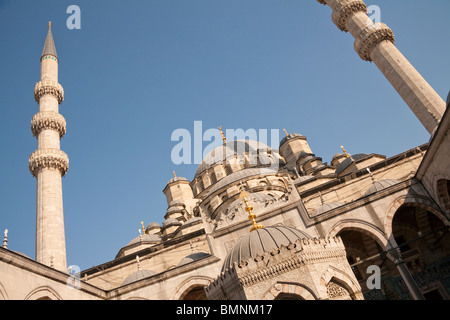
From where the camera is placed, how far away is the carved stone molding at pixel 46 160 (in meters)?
19.2

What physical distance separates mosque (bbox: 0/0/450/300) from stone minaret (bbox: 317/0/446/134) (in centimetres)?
7

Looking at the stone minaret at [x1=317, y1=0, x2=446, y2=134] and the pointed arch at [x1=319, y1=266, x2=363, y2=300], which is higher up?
the stone minaret at [x1=317, y1=0, x2=446, y2=134]

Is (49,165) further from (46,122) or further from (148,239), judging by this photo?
(148,239)

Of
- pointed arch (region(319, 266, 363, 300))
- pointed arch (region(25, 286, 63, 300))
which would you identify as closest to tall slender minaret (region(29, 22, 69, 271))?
pointed arch (region(25, 286, 63, 300))

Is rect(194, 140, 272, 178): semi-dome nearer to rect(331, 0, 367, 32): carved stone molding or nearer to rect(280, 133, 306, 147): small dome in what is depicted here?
rect(280, 133, 306, 147): small dome

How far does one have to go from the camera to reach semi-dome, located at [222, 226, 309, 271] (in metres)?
7.56

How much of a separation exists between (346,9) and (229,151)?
15.5 meters

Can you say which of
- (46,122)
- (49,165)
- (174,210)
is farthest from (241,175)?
(46,122)

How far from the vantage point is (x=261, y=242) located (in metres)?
7.76

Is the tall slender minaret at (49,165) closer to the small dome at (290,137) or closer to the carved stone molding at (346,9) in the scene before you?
the carved stone molding at (346,9)

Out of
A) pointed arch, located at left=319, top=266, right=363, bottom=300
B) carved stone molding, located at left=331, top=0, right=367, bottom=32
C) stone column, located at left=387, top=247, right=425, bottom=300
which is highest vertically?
carved stone molding, located at left=331, top=0, right=367, bottom=32

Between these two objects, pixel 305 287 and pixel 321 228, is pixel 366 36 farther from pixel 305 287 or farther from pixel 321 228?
pixel 305 287
